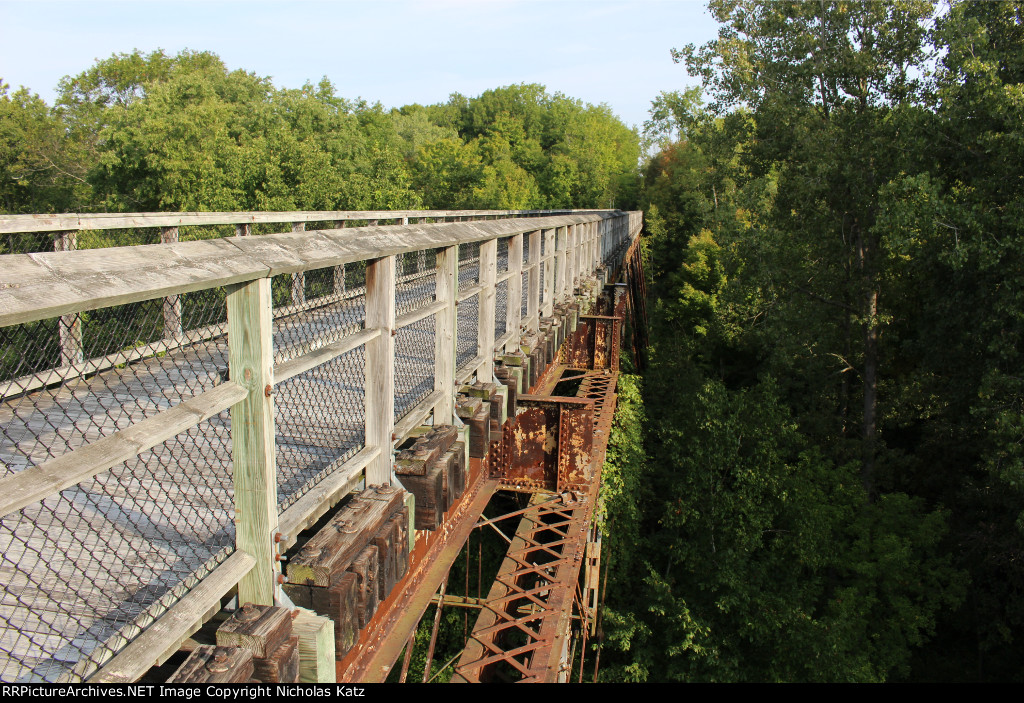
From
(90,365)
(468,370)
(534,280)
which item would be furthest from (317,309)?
(534,280)

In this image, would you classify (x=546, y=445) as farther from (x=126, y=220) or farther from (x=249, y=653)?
(x=249, y=653)

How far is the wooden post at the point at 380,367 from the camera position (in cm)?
313

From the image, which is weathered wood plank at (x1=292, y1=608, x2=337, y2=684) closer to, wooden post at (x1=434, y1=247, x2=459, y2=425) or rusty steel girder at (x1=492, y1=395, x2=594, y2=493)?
wooden post at (x1=434, y1=247, x2=459, y2=425)

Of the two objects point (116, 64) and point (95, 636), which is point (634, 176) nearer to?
point (116, 64)

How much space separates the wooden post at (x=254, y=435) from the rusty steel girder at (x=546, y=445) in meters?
4.49

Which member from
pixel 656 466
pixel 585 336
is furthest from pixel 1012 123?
pixel 656 466

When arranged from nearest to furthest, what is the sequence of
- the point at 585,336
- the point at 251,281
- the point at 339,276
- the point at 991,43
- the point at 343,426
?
the point at 251,281
the point at 343,426
the point at 339,276
the point at 585,336
the point at 991,43

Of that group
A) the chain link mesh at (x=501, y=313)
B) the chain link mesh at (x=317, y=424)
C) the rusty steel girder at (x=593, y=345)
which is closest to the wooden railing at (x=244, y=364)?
the chain link mesh at (x=317, y=424)

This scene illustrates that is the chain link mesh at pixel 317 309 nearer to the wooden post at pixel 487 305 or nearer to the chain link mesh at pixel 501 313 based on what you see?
the wooden post at pixel 487 305

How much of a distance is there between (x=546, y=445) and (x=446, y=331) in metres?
2.94

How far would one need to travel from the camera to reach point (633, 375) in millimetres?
22031

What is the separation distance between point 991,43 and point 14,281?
17839mm

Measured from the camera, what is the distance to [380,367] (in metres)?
3.20

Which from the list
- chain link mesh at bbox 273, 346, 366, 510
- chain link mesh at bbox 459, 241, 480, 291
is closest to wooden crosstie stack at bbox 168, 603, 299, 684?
chain link mesh at bbox 273, 346, 366, 510
